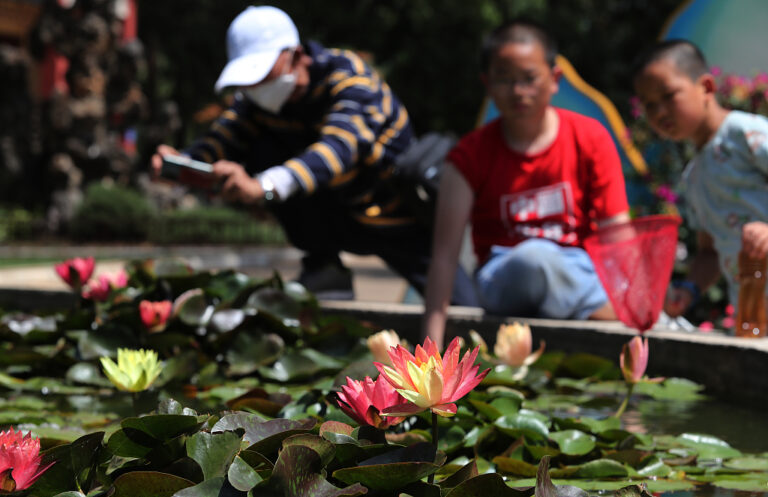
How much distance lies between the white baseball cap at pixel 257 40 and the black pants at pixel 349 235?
0.83 m

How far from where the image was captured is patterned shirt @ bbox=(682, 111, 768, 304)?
2811 mm

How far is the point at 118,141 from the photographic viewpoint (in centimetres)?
1828

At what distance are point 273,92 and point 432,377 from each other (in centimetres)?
275

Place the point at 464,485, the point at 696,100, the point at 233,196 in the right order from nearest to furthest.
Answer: the point at 464,485, the point at 696,100, the point at 233,196

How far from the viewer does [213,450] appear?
1.10 meters

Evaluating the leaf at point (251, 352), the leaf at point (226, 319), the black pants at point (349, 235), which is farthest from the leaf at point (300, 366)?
the black pants at point (349, 235)

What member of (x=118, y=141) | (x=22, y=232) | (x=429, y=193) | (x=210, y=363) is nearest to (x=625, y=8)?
(x=118, y=141)

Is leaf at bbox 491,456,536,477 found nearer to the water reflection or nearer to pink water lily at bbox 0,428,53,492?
the water reflection

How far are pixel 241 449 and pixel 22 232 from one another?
1599 centimetres

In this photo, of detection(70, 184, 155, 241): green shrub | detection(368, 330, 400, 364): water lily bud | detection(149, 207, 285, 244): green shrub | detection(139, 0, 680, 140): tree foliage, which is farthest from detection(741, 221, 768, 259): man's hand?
detection(139, 0, 680, 140): tree foliage

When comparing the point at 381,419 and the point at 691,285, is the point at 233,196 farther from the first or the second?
the point at 381,419

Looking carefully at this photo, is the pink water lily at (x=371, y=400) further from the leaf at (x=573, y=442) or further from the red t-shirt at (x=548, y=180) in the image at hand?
the red t-shirt at (x=548, y=180)

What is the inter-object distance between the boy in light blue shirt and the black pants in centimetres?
137

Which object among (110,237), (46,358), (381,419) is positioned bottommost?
(110,237)
